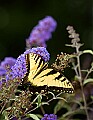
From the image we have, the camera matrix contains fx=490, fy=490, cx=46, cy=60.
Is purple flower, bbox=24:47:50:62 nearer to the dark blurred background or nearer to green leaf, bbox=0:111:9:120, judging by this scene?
green leaf, bbox=0:111:9:120

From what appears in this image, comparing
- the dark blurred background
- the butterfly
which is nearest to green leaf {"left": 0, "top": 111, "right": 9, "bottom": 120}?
the butterfly

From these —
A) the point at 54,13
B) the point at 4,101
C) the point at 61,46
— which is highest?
the point at 54,13

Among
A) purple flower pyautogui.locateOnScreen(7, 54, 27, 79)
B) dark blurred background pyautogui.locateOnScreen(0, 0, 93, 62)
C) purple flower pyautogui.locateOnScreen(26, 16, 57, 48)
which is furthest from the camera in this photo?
dark blurred background pyautogui.locateOnScreen(0, 0, 93, 62)

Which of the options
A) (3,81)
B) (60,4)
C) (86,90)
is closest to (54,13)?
(60,4)

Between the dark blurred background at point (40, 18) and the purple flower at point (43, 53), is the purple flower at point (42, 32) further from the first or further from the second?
the dark blurred background at point (40, 18)

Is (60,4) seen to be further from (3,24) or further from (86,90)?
(86,90)

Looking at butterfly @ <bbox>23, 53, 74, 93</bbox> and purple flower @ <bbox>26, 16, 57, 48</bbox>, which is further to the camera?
purple flower @ <bbox>26, 16, 57, 48</bbox>
